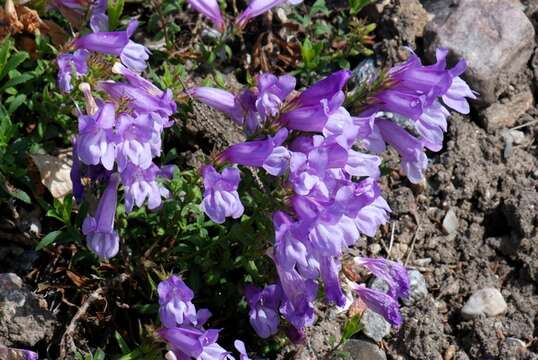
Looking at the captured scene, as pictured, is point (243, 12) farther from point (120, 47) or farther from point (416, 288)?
point (416, 288)

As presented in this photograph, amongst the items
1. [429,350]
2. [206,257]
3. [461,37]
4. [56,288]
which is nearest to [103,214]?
[206,257]

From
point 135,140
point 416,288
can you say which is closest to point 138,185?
point 135,140

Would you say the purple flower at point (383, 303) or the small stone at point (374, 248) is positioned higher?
the purple flower at point (383, 303)

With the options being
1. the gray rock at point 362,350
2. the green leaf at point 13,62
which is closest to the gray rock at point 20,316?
the green leaf at point 13,62

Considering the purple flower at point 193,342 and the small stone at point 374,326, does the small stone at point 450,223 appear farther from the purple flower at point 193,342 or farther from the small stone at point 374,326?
the purple flower at point 193,342

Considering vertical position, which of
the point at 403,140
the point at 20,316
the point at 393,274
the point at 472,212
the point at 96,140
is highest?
the point at 403,140

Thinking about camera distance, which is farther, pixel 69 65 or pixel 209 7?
pixel 209 7

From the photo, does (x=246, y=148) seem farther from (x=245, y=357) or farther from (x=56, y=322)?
(x=56, y=322)
